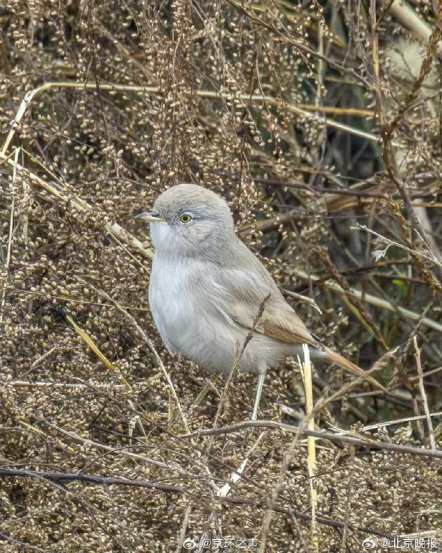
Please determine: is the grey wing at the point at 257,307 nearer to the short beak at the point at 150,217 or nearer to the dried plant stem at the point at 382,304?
the short beak at the point at 150,217

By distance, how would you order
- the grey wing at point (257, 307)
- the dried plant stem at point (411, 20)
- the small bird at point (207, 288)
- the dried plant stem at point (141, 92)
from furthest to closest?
1. the dried plant stem at point (411, 20)
2. the dried plant stem at point (141, 92)
3. the grey wing at point (257, 307)
4. the small bird at point (207, 288)

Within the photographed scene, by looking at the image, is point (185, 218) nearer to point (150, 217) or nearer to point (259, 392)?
point (150, 217)

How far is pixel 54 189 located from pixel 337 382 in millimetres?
1960

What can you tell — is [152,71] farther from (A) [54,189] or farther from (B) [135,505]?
(B) [135,505]

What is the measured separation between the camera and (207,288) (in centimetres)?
461

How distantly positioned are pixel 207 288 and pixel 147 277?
1.46 ft

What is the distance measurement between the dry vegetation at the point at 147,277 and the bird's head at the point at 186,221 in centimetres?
21

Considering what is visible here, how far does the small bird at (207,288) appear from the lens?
4.52 metres

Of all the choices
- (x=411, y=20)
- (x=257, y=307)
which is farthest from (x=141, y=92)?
(x=411, y=20)

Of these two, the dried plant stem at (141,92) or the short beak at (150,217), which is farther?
the dried plant stem at (141,92)

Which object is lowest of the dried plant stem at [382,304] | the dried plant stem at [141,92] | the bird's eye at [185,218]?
the dried plant stem at [382,304]

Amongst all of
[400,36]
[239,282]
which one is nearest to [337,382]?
[239,282]

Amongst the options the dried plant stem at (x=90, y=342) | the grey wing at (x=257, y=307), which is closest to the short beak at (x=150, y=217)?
the grey wing at (x=257, y=307)

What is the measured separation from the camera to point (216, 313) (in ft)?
15.2
